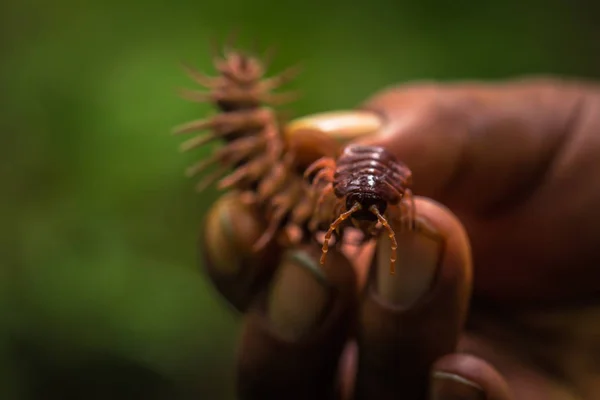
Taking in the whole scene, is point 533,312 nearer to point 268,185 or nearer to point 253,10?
point 268,185

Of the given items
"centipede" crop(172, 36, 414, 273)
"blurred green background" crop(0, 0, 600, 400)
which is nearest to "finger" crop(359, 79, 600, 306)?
"centipede" crop(172, 36, 414, 273)

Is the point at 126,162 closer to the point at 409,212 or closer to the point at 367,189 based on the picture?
the point at 409,212

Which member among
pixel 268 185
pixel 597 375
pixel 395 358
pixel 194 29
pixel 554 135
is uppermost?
pixel 194 29

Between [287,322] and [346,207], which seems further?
[287,322]

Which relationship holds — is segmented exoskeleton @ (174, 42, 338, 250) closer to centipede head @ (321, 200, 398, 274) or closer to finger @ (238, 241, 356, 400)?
finger @ (238, 241, 356, 400)

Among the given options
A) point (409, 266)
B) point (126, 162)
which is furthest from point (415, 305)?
point (126, 162)

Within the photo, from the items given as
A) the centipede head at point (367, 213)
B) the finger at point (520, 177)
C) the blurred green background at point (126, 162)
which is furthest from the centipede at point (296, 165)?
the blurred green background at point (126, 162)

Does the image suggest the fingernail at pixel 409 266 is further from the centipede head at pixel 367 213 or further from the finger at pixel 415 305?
the centipede head at pixel 367 213

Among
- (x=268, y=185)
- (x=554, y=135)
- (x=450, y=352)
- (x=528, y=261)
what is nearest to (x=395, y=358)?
(x=450, y=352)
